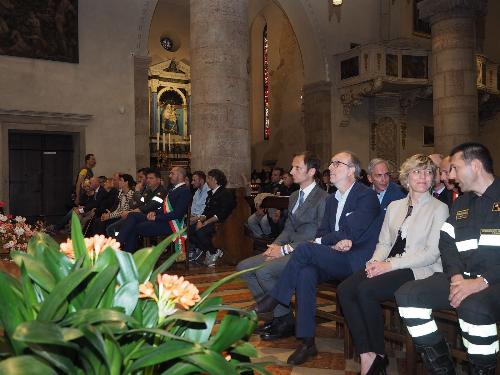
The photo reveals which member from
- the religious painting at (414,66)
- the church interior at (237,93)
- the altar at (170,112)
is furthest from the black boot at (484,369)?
the altar at (170,112)

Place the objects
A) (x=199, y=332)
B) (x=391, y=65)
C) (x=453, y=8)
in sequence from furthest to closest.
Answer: (x=391, y=65) → (x=453, y=8) → (x=199, y=332)

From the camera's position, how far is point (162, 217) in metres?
7.21

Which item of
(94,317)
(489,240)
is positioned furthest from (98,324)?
(489,240)

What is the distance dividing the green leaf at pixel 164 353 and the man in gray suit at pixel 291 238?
9.98 feet

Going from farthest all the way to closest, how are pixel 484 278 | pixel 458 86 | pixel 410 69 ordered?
pixel 410 69 < pixel 458 86 < pixel 484 278

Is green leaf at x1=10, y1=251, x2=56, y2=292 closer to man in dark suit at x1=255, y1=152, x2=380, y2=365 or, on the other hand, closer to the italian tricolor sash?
man in dark suit at x1=255, y1=152, x2=380, y2=365

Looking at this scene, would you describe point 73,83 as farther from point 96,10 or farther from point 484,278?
point 484,278

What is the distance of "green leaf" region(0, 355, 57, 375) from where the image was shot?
94 centimetres

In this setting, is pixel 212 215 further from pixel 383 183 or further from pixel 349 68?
pixel 349 68

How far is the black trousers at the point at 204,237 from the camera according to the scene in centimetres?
764

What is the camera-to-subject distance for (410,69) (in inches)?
618

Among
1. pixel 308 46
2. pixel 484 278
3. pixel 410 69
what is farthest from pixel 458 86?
pixel 484 278

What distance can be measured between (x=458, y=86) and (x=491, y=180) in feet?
28.5

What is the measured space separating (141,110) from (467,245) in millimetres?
12066
